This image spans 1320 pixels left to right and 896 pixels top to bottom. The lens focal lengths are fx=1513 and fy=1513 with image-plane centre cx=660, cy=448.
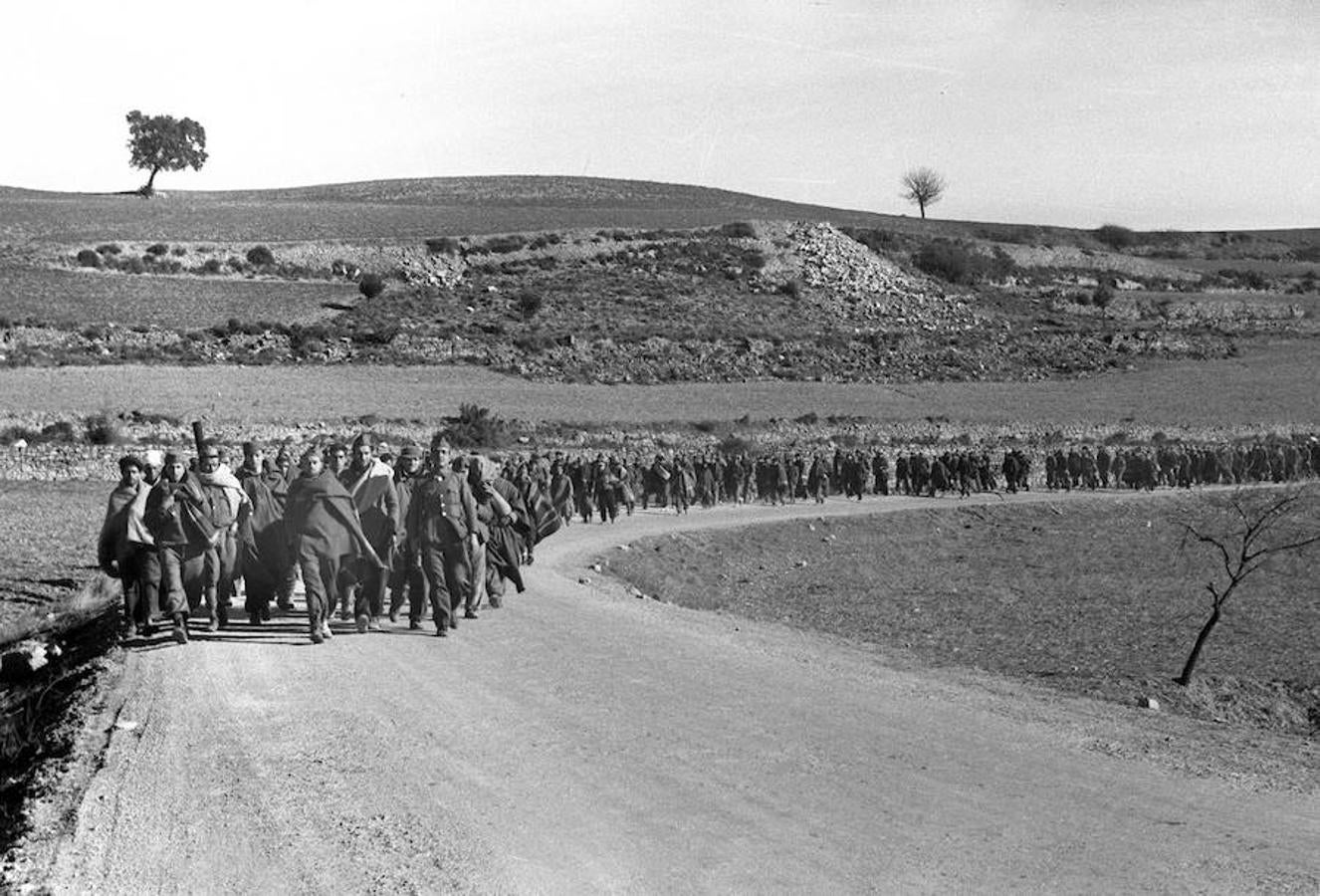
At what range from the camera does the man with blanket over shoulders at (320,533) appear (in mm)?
13539

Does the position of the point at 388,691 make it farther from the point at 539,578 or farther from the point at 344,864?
the point at 539,578

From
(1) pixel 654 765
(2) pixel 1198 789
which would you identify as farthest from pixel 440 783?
(2) pixel 1198 789

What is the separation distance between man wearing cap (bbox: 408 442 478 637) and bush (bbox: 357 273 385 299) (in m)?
58.5

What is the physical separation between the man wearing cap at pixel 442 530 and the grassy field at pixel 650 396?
3035 centimetres

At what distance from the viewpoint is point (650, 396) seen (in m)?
58.3

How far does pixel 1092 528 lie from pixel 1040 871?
102ft

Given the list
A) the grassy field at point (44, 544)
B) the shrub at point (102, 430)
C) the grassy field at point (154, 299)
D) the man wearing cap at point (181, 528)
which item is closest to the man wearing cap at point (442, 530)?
the man wearing cap at point (181, 528)

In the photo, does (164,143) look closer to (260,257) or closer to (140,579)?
(260,257)

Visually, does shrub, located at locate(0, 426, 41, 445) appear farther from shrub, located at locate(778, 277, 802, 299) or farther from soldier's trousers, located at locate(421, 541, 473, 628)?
shrub, located at locate(778, 277, 802, 299)

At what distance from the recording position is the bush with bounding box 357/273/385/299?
72206 mm

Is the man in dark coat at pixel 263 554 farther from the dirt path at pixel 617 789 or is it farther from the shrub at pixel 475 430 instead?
the shrub at pixel 475 430

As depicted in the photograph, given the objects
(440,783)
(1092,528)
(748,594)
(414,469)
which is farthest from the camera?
(1092,528)

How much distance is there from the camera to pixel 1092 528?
122 ft

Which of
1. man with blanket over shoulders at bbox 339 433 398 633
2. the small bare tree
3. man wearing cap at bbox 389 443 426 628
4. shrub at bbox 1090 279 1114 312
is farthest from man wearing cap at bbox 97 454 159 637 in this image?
shrub at bbox 1090 279 1114 312
